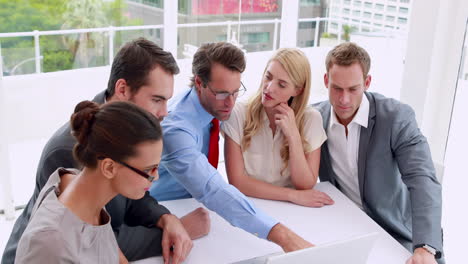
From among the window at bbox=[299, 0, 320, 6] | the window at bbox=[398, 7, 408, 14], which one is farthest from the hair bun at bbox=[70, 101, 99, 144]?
the window at bbox=[299, 0, 320, 6]

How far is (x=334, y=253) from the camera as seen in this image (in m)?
1.36

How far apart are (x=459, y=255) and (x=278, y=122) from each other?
5.49 feet

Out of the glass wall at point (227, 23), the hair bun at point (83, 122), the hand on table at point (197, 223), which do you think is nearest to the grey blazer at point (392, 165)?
the hand on table at point (197, 223)

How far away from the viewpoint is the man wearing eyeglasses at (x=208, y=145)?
1651 millimetres

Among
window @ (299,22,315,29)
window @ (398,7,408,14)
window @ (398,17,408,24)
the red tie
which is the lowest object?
the red tie

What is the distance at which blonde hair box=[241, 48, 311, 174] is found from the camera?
6.69 ft

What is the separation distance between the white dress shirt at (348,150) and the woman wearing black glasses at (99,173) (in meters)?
1.03

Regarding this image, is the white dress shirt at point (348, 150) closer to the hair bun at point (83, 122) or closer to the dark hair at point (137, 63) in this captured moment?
the dark hair at point (137, 63)

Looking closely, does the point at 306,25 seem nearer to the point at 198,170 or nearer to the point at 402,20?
the point at 402,20

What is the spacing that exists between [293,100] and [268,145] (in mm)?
215

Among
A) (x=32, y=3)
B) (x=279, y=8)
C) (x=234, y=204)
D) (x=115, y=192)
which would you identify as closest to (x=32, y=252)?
(x=115, y=192)

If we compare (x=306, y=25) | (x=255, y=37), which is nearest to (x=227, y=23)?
(x=255, y=37)

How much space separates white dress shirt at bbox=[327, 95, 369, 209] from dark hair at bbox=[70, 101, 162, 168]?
1049 millimetres

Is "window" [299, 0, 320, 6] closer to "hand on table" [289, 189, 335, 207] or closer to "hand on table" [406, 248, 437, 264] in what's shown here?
"hand on table" [289, 189, 335, 207]
